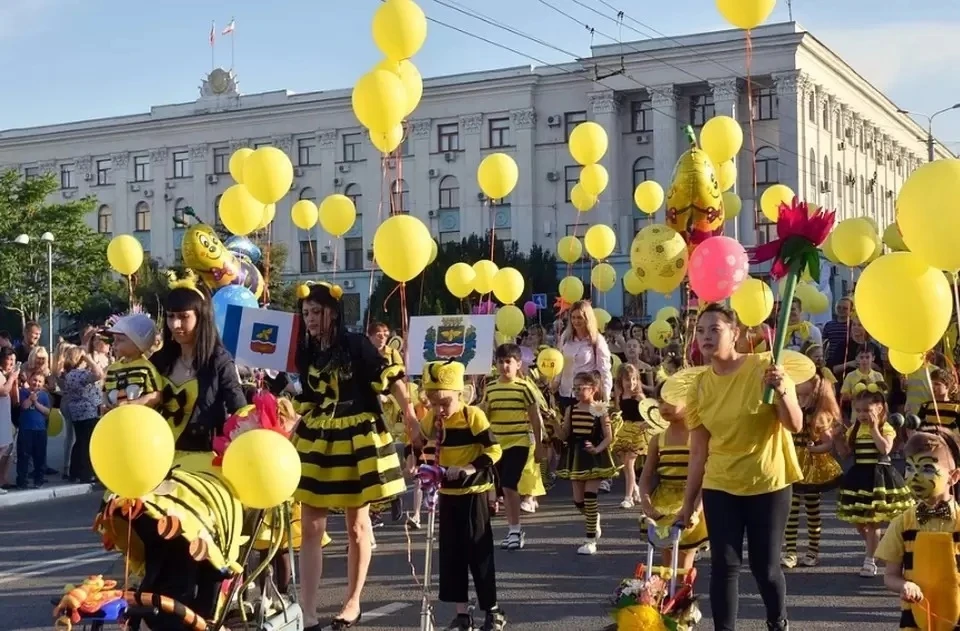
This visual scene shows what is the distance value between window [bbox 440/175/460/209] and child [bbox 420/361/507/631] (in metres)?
51.4

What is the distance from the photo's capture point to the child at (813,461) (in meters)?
8.90

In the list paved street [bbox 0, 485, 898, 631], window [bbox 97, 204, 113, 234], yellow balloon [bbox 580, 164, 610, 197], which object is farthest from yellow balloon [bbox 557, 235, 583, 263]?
window [bbox 97, 204, 113, 234]

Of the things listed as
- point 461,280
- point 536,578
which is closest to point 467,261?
point 461,280

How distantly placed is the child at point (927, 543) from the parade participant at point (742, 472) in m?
0.67

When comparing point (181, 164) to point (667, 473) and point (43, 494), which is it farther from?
point (667, 473)

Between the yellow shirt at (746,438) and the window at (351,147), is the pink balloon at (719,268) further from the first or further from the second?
the window at (351,147)

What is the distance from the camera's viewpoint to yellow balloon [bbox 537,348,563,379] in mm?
12664

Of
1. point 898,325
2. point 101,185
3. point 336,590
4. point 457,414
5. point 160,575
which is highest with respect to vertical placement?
point 101,185

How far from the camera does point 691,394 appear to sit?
6094mm

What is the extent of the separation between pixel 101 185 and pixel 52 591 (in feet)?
206

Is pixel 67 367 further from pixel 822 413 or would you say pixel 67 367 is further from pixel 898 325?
pixel 898 325

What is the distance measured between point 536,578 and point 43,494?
7.41 metres

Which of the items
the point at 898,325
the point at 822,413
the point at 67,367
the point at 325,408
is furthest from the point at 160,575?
the point at 67,367

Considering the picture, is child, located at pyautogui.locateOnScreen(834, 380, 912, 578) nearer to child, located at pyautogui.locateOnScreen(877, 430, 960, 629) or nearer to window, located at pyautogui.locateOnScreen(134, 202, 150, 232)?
child, located at pyautogui.locateOnScreen(877, 430, 960, 629)
